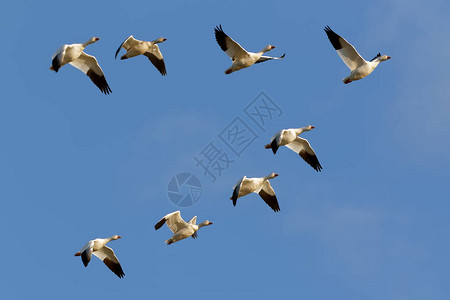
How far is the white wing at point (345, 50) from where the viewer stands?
1934 centimetres

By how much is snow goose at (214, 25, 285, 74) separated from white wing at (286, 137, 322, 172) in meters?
2.08

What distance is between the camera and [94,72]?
66.6ft

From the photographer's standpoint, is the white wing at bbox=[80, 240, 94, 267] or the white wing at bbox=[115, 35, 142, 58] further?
the white wing at bbox=[115, 35, 142, 58]

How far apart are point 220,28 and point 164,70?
3.09 meters

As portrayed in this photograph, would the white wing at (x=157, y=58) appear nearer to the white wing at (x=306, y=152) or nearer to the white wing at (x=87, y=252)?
the white wing at (x=306, y=152)

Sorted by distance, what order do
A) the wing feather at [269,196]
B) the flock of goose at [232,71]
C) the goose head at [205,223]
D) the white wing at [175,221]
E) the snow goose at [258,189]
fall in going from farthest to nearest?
the wing feather at [269,196] < the goose head at [205,223] < the white wing at [175,221] < the flock of goose at [232,71] < the snow goose at [258,189]

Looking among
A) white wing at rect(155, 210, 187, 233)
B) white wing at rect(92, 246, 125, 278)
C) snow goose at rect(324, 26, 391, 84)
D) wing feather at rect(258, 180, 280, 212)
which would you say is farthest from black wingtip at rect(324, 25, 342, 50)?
white wing at rect(92, 246, 125, 278)

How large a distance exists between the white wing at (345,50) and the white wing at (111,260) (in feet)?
22.0

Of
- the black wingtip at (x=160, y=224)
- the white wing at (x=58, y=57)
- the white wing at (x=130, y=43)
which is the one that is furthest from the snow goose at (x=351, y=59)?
the white wing at (x=58, y=57)

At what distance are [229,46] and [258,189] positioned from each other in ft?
10.6

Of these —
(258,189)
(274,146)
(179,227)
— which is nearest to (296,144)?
(258,189)

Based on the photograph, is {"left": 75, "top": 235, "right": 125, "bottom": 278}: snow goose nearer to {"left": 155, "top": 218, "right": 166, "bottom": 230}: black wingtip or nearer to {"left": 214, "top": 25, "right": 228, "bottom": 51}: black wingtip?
{"left": 155, "top": 218, "right": 166, "bottom": 230}: black wingtip

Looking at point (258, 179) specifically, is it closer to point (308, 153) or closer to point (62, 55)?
point (308, 153)

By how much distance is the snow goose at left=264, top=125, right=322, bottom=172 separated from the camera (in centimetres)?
1911
